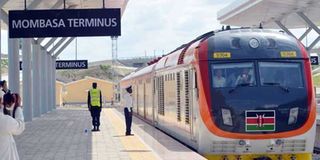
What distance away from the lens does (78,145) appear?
47.8 ft

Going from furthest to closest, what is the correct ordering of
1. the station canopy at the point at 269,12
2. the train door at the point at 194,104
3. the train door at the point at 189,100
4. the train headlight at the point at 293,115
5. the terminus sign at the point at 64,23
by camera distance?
the station canopy at the point at 269,12 < the terminus sign at the point at 64,23 < the train door at the point at 189,100 < the train door at the point at 194,104 < the train headlight at the point at 293,115

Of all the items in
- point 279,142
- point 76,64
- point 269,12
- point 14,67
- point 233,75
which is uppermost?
point 269,12

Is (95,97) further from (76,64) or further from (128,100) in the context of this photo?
(76,64)

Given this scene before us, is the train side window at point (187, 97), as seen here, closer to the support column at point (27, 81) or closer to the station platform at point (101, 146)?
the station platform at point (101, 146)

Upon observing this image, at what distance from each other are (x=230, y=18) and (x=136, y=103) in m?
17.3

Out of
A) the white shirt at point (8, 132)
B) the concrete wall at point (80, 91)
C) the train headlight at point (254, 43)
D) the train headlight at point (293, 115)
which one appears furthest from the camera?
the concrete wall at point (80, 91)

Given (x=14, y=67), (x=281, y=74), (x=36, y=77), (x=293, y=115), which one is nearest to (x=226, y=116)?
(x=293, y=115)

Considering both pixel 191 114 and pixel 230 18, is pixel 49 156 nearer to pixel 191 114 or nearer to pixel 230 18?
pixel 191 114

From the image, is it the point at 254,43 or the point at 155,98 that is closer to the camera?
the point at 254,43

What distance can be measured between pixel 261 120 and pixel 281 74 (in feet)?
3.10

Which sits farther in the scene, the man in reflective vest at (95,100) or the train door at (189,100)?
the man in reflective vest at (95,100)

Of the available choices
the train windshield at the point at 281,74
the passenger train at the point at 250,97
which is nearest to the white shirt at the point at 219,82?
the passenger train at the point at 250,97

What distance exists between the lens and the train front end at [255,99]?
10102 millimetres

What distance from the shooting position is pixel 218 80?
10.4 m
